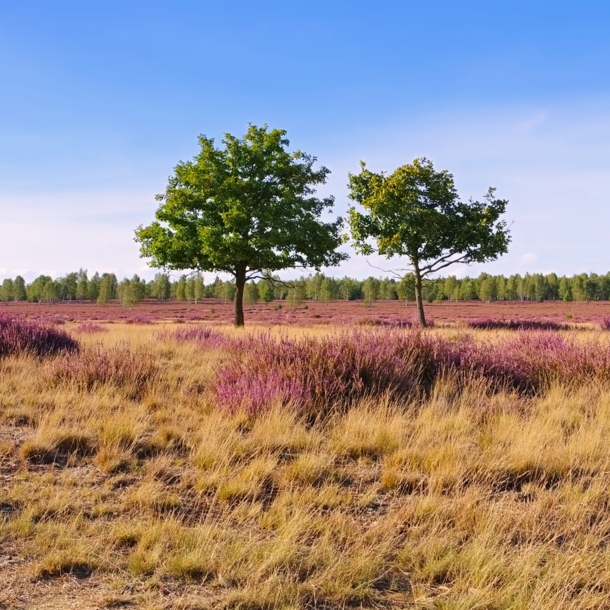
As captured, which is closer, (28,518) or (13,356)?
(28,518)

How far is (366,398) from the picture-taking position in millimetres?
5887

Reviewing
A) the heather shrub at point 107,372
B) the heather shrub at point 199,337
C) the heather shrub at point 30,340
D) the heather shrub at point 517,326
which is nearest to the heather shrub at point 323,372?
the heather shrub at point 107,372

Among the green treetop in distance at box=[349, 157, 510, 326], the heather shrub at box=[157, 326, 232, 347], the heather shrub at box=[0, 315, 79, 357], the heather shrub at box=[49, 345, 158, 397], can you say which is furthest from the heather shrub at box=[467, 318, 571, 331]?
the heather shrub at box=[0, 315, 79, 357]

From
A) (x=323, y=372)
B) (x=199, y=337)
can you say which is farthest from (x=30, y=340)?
(x=323, y=372)

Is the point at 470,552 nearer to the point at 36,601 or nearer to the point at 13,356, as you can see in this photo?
the point at 36,601

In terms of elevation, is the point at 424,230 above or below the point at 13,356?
above

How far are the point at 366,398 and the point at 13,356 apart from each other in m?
6.16

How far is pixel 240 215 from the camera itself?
59.3 feet

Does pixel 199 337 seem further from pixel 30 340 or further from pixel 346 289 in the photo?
pixel 346 289

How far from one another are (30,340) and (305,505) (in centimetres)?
812

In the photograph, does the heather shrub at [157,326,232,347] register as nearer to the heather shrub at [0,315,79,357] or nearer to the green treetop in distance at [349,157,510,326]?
the heather shrub at [0,315,79,357]

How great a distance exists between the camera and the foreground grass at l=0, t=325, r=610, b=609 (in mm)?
2572

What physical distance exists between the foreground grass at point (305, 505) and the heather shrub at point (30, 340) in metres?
3.67

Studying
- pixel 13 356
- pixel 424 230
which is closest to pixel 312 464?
pixel 13 356
